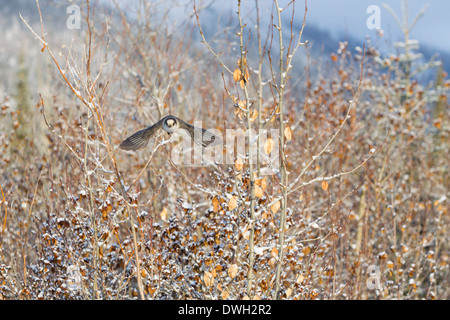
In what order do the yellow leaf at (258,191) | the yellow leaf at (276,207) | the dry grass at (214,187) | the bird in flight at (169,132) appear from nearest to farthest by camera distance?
the bird in flight at (169,132) → the yellow leaf at (258,191) → the yellow leaf at (276,207) → the dry grass at (214,187)

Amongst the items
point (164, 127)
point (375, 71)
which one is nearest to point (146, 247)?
point (164, 127)

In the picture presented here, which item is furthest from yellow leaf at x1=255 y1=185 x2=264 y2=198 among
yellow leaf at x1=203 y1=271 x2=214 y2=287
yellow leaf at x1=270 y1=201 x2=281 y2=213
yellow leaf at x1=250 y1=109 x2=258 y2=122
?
yellow leaf at x1=203 y1=271 x2=214 y2=287

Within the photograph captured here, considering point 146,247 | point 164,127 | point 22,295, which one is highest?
point 164,127

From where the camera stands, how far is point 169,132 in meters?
2.35

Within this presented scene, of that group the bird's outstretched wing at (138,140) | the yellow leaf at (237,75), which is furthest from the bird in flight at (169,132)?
the yellow leaf at (237,75)

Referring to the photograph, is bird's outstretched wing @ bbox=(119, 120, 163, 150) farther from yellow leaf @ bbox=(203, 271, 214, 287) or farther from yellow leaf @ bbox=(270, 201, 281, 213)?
yellow leaf @ bbox=(203, 271, 214, 287)

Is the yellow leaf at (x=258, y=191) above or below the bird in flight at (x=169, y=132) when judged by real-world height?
below

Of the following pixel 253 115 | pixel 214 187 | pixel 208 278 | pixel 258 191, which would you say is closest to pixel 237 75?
pixel 253 115

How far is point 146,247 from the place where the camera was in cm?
353

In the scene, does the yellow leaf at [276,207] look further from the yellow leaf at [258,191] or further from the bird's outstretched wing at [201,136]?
the bird's outstretched wing at [201,136]

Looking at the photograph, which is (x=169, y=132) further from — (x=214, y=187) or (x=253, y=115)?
(x=214, y=187)

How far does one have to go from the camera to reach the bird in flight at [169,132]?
92.5 inches
